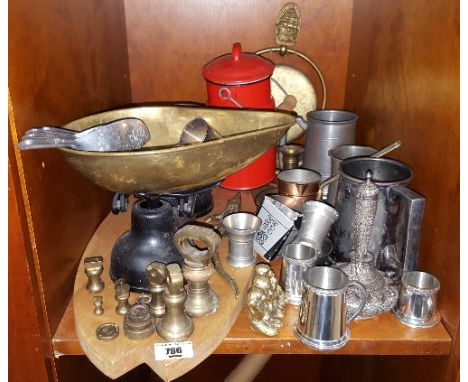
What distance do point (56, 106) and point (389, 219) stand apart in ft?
1.93

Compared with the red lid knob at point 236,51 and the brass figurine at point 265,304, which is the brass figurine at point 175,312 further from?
the red lid knob at point 236,51

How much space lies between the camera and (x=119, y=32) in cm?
130

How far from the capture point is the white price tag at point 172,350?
0.78 m

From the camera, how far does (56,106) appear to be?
0.87m

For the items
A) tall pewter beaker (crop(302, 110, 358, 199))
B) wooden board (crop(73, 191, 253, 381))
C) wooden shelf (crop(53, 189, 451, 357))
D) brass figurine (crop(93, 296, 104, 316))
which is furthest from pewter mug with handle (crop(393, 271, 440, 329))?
brass figurine (crop(93, 296, 104, 316))

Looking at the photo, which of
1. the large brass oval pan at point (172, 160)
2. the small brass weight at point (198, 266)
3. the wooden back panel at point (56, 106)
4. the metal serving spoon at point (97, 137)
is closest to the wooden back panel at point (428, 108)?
the large brass oval pan at point (172, 160)

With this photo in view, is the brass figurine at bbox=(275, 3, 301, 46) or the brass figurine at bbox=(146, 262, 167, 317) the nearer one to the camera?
the brass figurine at bbox=(146, 262, 167, 317)

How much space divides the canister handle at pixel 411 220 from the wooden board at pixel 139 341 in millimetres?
273

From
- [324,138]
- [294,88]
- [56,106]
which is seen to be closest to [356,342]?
[324,138]

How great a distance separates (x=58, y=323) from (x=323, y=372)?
1.18m

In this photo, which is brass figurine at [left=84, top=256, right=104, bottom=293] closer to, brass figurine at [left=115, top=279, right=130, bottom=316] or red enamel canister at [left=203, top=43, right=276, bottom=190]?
brass figurine at [left=115, top=279, right=130, bottom=316]

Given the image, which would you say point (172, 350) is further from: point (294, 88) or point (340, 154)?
point (294, 88)

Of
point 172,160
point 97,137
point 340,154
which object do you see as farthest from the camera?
point 340,154

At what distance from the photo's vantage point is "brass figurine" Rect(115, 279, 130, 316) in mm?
839
